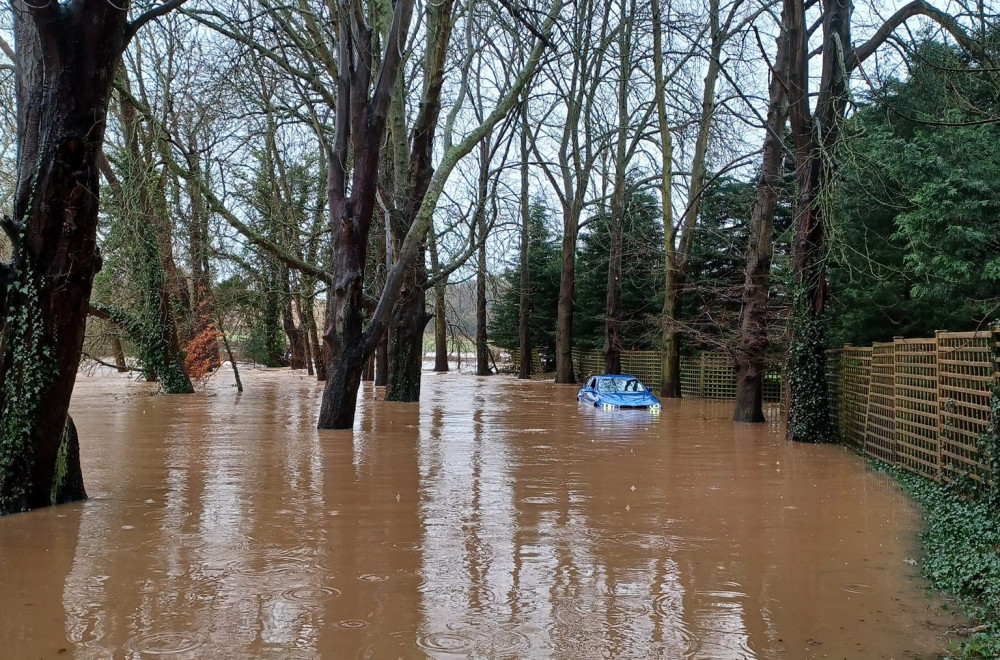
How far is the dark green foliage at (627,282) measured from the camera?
31594mm

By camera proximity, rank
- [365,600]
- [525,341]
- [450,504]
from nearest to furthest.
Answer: [365,600] < [450,504] < [525,341]

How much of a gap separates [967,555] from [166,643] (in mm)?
5787

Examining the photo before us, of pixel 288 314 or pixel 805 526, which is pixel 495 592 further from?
pixel 288 314

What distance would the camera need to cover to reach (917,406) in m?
10.9

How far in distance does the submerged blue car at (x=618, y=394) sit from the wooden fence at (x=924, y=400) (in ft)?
25.2

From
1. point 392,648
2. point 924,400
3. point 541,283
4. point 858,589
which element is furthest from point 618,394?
point 541,283

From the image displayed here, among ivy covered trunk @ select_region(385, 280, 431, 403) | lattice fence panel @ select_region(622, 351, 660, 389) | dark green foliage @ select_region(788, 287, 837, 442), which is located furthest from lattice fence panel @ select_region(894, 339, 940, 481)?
lattice fence panel @ select_region(622, 351, 660, 389)

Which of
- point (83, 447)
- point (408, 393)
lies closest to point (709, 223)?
point (408, 393)

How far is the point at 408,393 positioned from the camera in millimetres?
23562

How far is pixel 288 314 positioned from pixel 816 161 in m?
32.0

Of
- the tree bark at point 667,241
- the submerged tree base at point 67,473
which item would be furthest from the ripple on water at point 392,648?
the tree bark at point 667,241

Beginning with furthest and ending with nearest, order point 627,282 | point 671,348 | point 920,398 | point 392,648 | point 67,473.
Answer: point 627,282
point 671,348
point 920,398
point 67,473
point 392,648

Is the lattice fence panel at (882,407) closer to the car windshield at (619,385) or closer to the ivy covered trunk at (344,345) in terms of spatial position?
the ivy covered trunk at (344,345)

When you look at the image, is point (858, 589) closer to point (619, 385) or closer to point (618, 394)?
point (618, 394)
